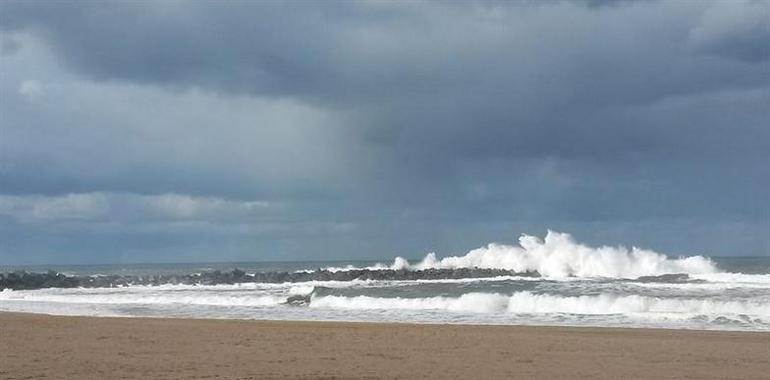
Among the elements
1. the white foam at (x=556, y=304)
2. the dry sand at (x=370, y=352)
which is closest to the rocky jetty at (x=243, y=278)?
the white foam at (x=556, y=304)

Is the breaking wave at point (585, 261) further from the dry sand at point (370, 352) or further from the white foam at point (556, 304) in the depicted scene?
the dry sand at point (370, 352)

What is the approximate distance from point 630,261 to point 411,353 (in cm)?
3814

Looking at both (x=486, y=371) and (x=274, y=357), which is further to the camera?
(x=274, y=357)

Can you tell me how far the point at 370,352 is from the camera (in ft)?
48.3

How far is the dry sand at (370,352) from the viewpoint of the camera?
39.9ft

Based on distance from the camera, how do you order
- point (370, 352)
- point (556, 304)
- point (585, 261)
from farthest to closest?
point (585, 261)
point (556, 304)
point (370, 352)

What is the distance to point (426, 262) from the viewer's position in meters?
66.1

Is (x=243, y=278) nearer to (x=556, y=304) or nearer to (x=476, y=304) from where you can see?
(x=476, y=304)

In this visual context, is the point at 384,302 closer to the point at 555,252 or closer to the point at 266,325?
the point at 266,325

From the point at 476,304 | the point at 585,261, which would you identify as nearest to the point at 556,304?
the point at 476,304

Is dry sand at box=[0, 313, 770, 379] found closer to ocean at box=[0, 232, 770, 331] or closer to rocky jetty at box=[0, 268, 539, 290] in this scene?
ocean at box=[0, 232, 770, 331]

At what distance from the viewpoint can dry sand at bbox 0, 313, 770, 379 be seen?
A: 1216cm

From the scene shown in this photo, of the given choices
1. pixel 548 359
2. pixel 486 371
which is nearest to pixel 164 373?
pixel 486 371

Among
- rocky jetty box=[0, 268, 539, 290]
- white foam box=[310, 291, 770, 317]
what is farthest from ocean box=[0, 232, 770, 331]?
rocky jetty box=[0, 268, 539, 290]
